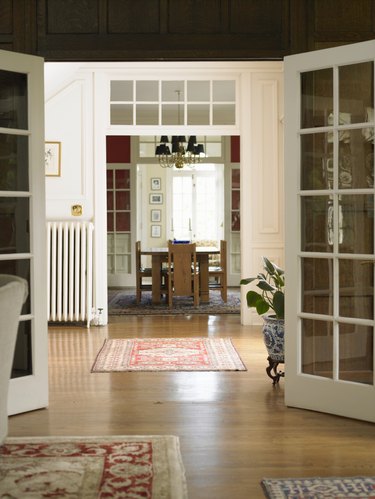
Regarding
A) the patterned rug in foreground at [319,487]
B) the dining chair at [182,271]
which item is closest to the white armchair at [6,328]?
the patterned rug in foreground at [319,487]

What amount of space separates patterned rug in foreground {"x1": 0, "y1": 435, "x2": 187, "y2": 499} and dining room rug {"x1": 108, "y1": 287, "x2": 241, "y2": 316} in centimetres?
522

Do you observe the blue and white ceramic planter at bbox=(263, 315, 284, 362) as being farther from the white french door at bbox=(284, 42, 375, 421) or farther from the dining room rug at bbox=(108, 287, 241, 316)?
the dining room rug at bbox=(108, 287, 241, 316)

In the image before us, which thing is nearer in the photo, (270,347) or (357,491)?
(357,491)

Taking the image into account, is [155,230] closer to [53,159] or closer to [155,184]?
[155,184]

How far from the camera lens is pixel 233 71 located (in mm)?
7727

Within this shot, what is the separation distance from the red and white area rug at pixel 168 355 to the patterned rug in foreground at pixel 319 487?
2445 mm

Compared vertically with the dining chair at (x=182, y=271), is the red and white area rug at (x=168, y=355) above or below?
below

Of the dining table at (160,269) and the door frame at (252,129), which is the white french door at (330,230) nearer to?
the door frame at (252,129)

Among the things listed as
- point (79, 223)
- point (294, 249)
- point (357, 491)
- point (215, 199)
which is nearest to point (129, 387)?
point (294, 249)

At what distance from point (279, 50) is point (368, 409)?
224 cm

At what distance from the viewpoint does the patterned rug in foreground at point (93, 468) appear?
2.93 m

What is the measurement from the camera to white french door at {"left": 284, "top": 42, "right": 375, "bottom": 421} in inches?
157

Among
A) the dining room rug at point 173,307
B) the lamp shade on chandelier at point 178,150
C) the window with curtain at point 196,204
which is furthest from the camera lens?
the window with curtain at point 196,204

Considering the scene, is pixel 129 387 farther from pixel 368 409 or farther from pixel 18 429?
pixel 368 409
